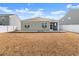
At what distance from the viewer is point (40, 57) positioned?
612 centimetres

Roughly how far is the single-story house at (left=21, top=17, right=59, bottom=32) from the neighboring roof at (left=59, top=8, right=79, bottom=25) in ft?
0.82

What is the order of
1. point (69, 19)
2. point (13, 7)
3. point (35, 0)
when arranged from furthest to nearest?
point (69, 19) → point (13, 7) → point (35, 0)

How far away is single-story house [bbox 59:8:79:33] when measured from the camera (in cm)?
681

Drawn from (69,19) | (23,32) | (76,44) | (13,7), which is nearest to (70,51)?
(76,44)

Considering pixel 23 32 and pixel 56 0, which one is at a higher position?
pixel 56 0

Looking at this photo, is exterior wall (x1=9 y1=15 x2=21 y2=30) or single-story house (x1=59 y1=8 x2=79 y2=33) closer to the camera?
exterior wall (x1=9 y1=15 x2=21 y2=30)

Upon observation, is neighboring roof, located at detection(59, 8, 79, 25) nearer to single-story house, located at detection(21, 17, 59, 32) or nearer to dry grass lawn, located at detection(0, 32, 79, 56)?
single-story house, located at detection(21, 17, 59, 32)

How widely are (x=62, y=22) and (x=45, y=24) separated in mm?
645

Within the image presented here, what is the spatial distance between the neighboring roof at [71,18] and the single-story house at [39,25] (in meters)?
0.25

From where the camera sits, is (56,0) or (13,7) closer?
(56,0)

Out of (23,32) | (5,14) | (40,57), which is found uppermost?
(5,14)

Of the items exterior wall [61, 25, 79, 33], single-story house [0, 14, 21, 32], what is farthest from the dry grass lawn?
single-story house [0, 14, 21, 32]

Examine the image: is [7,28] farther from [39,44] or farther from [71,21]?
[71,21]

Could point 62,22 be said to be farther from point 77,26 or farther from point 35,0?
point 35,0
